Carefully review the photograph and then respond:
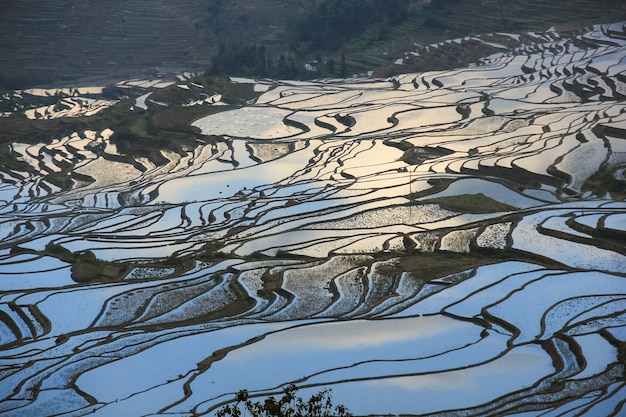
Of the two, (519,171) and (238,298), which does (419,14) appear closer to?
(519,171)

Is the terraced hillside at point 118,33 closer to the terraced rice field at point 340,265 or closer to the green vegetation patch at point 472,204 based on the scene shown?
the terraced rice field at point 340,265

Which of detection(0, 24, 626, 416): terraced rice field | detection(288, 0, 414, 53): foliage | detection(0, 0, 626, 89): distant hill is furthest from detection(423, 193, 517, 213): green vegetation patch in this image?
detection(288, 0, 414, 53): foliage

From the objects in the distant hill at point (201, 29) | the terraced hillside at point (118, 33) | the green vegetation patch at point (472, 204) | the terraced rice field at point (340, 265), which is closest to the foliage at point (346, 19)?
the distant hill at point (201, 29)

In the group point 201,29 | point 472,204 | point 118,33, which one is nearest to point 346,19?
point 201,29

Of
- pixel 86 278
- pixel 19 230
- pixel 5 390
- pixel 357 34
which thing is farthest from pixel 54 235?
pixel 357 34

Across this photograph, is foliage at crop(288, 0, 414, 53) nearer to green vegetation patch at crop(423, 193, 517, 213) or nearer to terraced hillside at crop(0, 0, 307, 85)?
terraced hillside at crop(0, 0, 307, 85)

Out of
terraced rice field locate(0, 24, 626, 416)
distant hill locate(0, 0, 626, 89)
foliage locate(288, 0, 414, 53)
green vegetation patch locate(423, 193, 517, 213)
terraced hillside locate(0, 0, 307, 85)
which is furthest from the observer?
terraced hillside locate(0, 0, 307, 85)
